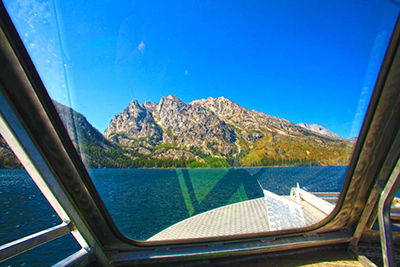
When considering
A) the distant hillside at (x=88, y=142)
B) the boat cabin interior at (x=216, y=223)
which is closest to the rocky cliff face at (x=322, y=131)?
the boat cabin interior at (x=216, y=223)

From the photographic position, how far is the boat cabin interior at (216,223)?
1100 millimetres

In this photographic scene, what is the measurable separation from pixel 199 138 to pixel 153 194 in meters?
9.44

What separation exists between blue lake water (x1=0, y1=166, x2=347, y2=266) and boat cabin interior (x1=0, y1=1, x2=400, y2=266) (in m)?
0.21

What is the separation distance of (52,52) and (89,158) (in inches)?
34.1

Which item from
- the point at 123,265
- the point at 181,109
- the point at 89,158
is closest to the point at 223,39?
the point at 181,109

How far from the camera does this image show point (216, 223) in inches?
108

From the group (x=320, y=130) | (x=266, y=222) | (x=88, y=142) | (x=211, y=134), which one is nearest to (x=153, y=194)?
(x=211, y=134)

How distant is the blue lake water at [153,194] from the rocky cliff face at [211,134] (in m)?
0.30

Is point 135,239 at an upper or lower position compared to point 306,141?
lower

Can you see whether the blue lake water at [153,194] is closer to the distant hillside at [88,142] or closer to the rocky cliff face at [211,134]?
the distant hillside at [88,142]

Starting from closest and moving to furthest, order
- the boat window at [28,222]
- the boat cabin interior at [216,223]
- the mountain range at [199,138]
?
the boat cabin interior at [216,223]
the mountain range at [199,138]
the boat window at [28,222]

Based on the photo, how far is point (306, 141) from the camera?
2.55 m

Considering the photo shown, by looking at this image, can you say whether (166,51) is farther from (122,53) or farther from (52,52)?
(52,52)

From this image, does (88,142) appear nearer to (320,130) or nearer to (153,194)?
(320,130)
